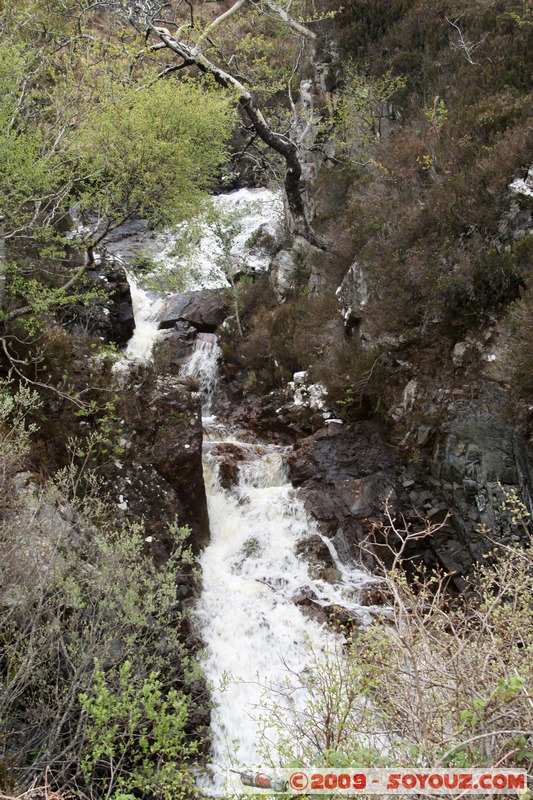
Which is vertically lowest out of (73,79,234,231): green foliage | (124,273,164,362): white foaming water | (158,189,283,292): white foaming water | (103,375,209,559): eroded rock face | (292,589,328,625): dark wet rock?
(124,273,164,362): white foaming water

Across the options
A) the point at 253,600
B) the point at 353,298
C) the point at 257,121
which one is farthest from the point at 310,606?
the point at 257,121

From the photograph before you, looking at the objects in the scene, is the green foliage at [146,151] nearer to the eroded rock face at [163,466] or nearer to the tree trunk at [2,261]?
the tree trunk at [2,261]

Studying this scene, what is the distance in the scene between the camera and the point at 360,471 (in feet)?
33.0

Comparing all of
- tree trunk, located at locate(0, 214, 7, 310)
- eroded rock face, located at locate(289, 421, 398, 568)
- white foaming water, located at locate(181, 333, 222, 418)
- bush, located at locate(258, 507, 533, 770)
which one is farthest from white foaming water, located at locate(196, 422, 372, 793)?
tree trunk, located at locate(0, 214, 7, 310)

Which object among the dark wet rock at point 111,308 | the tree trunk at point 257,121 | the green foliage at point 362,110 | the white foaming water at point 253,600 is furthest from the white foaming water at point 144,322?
the green foliage at point 362,110

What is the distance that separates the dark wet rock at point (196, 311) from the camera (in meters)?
17.5

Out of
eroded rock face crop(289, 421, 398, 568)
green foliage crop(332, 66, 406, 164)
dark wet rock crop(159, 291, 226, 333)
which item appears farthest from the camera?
dark wet rock crop(159, 291, 226, 333)

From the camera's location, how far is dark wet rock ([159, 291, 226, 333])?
57.5 ft

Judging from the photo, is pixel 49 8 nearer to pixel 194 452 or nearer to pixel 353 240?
pixel 353 240

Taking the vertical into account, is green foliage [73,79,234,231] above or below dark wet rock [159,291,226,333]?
above

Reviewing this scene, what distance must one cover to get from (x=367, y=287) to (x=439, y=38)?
8733mm

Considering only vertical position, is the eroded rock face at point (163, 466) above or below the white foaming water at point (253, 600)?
above

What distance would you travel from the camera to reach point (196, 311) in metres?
17.8

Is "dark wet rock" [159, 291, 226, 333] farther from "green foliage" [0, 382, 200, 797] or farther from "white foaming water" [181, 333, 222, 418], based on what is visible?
"green foliage" [0, 382, 200, 797]
